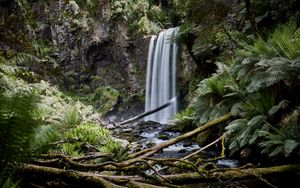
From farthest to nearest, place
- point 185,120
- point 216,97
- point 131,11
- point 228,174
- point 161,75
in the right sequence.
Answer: point 131,11 < point 161,75 < point 185,120 < point 216,97 < point 228,174

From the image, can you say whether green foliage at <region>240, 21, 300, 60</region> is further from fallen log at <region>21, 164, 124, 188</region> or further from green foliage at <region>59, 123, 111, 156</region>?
fallen log at <region>21, 164, 124, 188</region>

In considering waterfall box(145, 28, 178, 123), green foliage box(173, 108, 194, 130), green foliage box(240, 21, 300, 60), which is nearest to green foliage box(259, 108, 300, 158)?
green foliage box(240, 21, 300, 60)

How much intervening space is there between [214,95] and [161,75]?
30.5 feet

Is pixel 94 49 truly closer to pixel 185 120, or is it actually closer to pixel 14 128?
pixel 185 120

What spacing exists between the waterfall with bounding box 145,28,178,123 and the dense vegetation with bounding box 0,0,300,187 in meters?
3.64

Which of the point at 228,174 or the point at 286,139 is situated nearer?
the point at 228,174

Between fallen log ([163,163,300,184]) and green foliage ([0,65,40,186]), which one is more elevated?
green foliage ([0,65,40,186])

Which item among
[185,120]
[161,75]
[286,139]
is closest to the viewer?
[286,139]

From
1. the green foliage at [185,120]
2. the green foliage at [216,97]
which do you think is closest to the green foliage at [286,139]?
the green foliage at [216,97]

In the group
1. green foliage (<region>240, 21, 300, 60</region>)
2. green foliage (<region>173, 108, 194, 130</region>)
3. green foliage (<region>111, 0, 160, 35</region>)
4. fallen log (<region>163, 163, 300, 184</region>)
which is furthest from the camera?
green foliage (<region>111, 0, 160, 35</region>)

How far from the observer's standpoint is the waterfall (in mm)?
17359

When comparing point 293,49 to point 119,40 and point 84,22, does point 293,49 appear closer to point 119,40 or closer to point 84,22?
point 119,40

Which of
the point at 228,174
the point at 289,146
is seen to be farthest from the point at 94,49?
the point at 228,174

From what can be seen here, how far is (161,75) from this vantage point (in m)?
18.2
